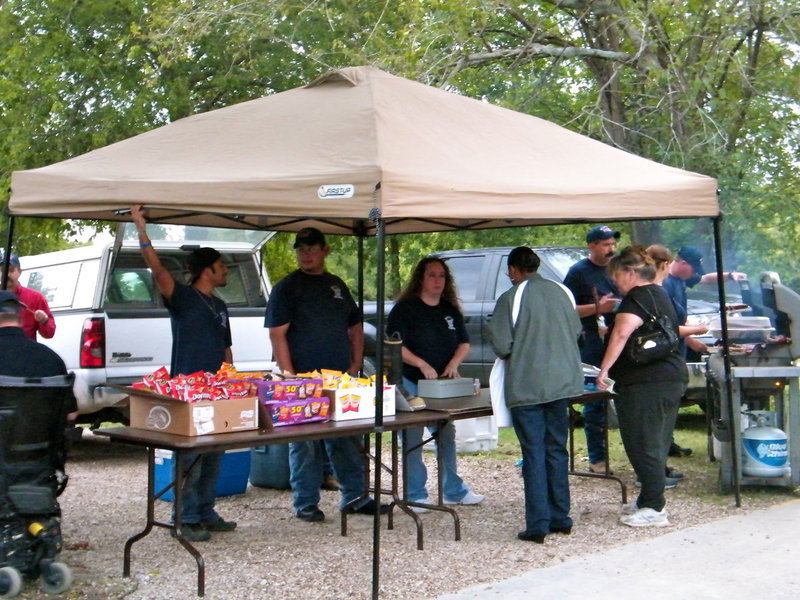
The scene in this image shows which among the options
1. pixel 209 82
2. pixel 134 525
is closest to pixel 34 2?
pixel 209 82

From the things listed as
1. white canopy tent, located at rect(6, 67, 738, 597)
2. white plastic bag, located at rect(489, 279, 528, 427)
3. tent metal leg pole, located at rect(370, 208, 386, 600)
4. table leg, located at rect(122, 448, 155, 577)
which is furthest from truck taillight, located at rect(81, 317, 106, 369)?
tent metal leg pole, located at rect(370, 208, 386, 600)

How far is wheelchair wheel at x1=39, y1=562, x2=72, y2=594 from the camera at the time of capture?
5.36 m

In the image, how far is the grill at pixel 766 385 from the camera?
8.00m

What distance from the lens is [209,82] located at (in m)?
19.1

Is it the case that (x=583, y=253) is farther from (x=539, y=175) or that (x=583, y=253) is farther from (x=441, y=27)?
(x=539, y=175)

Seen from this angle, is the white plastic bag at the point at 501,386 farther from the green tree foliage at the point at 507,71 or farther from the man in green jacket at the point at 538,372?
the green tree foliage at the point at 507,71

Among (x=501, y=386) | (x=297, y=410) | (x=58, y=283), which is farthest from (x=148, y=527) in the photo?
(x=58, y=283)

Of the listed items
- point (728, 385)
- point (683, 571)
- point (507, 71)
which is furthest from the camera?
point (507, 71)

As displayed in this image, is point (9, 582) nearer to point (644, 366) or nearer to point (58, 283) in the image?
point (644, 366)

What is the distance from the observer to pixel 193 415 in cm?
549

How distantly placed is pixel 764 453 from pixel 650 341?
1841mm

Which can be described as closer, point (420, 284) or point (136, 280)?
point (420, 284)

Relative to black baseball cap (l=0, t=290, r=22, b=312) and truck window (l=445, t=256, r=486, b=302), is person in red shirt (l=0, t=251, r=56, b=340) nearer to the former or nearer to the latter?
black baseball cap (l=0, t=290, r=22, b=312)

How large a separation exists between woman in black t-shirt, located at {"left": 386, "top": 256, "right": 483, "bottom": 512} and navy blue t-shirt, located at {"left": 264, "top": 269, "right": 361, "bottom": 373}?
0.47 m
